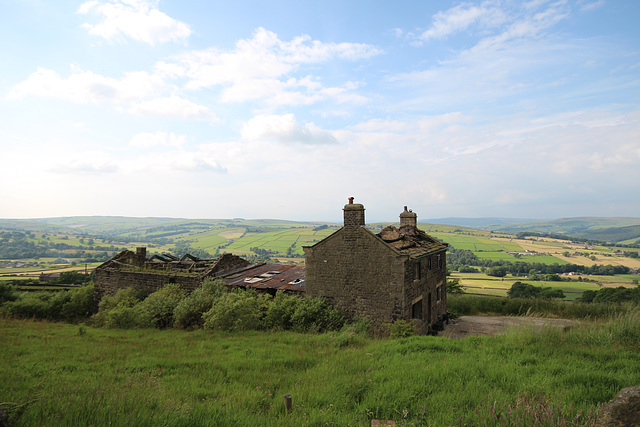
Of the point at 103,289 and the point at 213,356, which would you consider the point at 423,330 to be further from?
the point at 103,289

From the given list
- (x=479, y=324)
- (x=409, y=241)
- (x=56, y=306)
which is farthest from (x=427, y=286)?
(x=56, y=306)

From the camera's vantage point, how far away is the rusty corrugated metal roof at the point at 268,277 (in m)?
21.2

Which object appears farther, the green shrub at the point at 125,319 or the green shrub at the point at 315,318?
the green shrub at the point at 125,319

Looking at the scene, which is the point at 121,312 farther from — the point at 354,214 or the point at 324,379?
the point at 324,379

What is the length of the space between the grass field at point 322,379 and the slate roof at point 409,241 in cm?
644

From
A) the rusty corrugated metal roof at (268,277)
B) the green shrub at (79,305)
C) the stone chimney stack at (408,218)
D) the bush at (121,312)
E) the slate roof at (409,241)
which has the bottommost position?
the green shrub at (79,305)

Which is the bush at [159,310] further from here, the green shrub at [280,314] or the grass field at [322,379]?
the green shrub at [280,314]

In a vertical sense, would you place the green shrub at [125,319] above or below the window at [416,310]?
below

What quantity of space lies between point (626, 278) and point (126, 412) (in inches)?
2651

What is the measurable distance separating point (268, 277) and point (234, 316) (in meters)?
7.45

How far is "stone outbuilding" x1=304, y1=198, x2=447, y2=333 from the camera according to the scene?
16.1m

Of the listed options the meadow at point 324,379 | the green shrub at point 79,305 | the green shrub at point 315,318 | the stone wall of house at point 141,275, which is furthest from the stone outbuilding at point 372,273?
the green shrub at point 79,305

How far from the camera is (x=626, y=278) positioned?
1903 inches

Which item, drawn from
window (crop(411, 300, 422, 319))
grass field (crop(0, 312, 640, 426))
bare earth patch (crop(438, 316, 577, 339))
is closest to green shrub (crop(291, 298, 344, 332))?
grass field (crop(0, 312, 640, 426))
